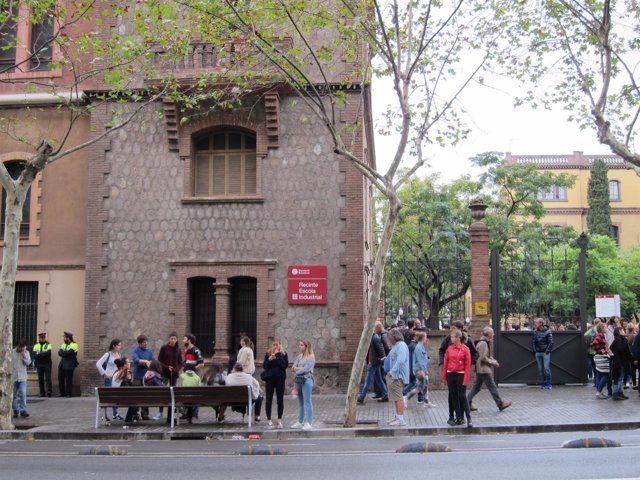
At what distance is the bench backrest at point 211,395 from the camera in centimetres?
1515

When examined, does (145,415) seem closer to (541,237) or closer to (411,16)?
(411,16)

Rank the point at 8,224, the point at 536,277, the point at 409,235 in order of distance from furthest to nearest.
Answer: the point at 409,235 → the point at 536,277 → the point at 8,224

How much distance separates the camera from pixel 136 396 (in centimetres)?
1537

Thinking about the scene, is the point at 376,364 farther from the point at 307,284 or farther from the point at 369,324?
the point at 369,324

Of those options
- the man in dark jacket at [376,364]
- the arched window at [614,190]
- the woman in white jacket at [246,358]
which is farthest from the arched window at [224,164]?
the arched window at [614,190]

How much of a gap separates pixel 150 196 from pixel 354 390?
919 cm

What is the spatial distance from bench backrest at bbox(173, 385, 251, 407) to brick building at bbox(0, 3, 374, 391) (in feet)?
16.4

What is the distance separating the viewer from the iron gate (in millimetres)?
21047

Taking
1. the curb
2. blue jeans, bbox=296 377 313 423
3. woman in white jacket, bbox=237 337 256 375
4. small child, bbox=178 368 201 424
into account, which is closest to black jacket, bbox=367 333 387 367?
woman in white jacket, bbox=237 337 256 375

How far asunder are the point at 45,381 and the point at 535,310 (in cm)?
1320

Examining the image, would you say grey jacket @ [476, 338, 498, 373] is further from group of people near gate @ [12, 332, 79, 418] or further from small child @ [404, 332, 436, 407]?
group of people near gate @ [12, 332, 79, 418]

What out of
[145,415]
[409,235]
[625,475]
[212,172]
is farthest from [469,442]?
[409,235]

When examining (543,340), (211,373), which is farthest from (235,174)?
(543,340)

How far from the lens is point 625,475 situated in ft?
29.0
